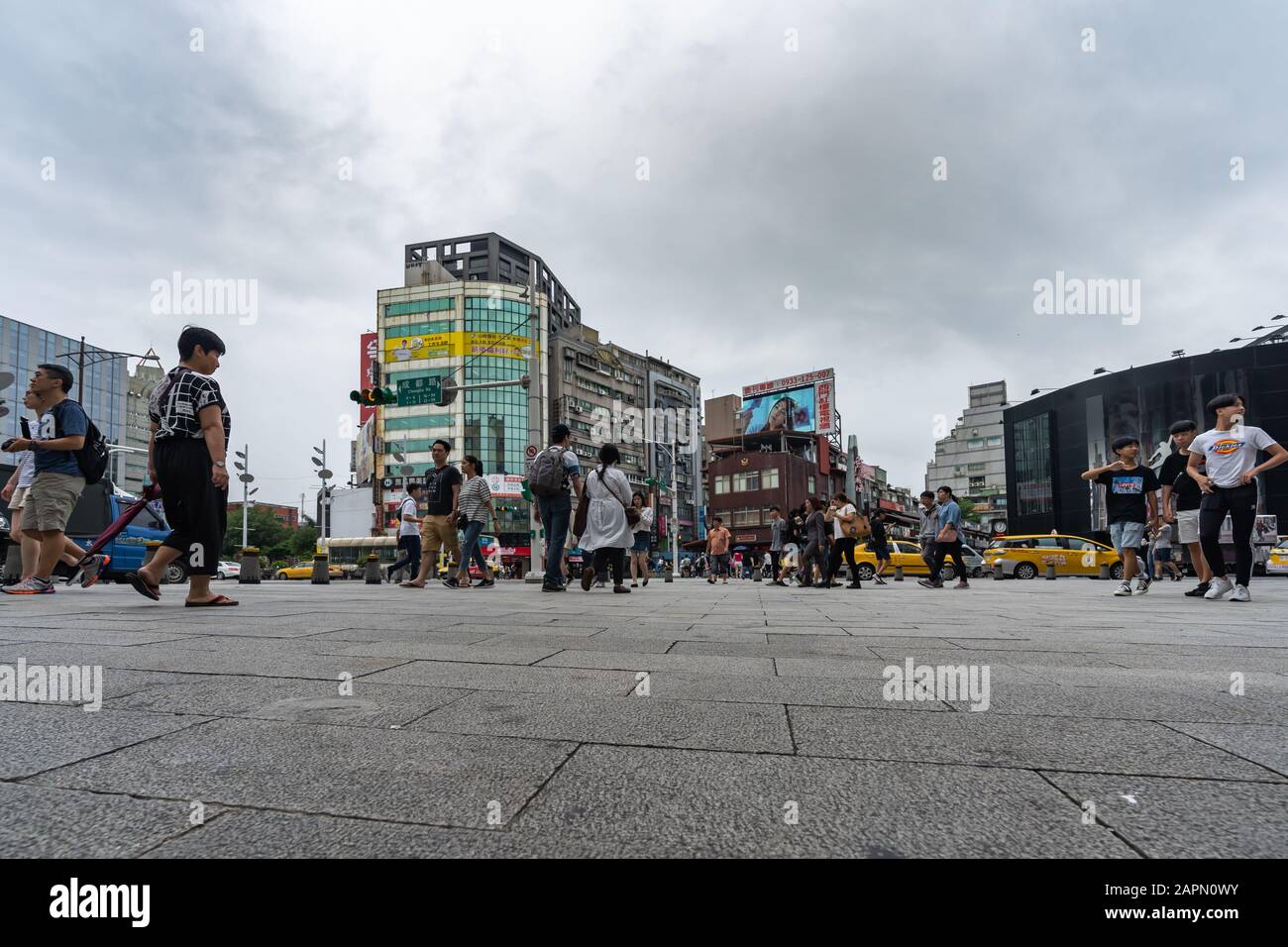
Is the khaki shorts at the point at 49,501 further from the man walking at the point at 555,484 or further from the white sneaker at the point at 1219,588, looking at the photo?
the white sneaker at the point at 1219,588

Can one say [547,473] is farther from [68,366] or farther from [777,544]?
[68,366]

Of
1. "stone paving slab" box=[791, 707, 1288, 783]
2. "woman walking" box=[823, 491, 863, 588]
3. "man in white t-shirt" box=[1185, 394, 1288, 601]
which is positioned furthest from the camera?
"woman walking" box=[823, 491, 863, 588]

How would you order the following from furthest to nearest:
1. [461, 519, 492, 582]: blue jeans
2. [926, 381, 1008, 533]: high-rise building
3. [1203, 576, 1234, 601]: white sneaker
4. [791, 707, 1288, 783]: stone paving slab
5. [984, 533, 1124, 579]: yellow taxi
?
[926, 381, 1008, 533]: high-rise building < [984, 533, 1124, 579]: yellow taxi < [461, 519, 492, 582]: blue jeans < [1203, 576, 1234, 601]: white sneaker < [791, 707, 1288, 783]: stone paving slab

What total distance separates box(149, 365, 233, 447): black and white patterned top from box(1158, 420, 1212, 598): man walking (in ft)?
30.7

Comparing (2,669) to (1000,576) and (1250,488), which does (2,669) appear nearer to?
(1250,488)

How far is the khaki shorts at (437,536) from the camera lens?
379 inches

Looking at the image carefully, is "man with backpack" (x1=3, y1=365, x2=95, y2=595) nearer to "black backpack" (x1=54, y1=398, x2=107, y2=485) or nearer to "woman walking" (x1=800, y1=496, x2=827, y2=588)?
"black backpack" (x1=54, y1=398, x2=107, y2=485)

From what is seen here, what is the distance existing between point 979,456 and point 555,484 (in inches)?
4373

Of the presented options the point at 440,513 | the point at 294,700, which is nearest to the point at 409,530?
the point at 440,513

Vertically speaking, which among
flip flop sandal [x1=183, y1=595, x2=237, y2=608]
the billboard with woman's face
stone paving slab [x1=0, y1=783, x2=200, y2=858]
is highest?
the billboard with woman's face

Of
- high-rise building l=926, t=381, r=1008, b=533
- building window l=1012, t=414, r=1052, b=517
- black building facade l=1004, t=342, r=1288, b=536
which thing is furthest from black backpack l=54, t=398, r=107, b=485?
high-rise building l=926, t=381, r=1008, b=533

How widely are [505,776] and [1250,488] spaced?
7977mm

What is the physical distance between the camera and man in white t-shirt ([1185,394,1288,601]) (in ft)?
22.1

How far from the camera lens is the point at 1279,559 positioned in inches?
812
